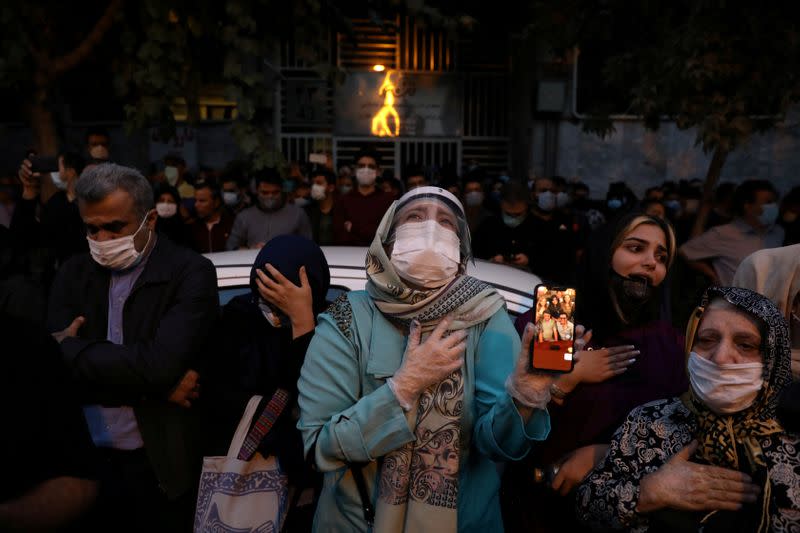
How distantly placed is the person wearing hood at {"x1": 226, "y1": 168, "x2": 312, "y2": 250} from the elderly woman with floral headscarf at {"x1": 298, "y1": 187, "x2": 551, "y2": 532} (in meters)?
4.54

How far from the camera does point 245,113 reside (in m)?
6.95

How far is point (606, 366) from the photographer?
2.38m

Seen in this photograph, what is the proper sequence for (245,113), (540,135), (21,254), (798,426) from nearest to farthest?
1. (798,426)
2. (21,254)
3. (245,113)
4. (540,135)

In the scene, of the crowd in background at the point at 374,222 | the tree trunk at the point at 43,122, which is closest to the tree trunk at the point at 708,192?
the crowd in background at the point at 374,222

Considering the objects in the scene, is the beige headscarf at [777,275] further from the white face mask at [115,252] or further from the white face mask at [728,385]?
the white face mask at [115,252]

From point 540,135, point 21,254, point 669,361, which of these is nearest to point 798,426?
point 669,361

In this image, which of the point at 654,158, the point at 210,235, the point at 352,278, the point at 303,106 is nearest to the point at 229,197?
the point at 210,235

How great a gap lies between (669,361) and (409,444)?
1066 millimetres

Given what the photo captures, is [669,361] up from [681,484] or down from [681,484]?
up

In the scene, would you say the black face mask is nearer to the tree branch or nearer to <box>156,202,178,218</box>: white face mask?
<box>156,202,178,218</box>: white face mask

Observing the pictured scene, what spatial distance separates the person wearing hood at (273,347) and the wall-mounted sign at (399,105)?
1470 cm

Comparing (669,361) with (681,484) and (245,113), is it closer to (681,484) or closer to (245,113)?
(681,484)

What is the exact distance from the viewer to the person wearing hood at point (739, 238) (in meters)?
6.18

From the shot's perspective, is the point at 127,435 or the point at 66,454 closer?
the point at 66,454
